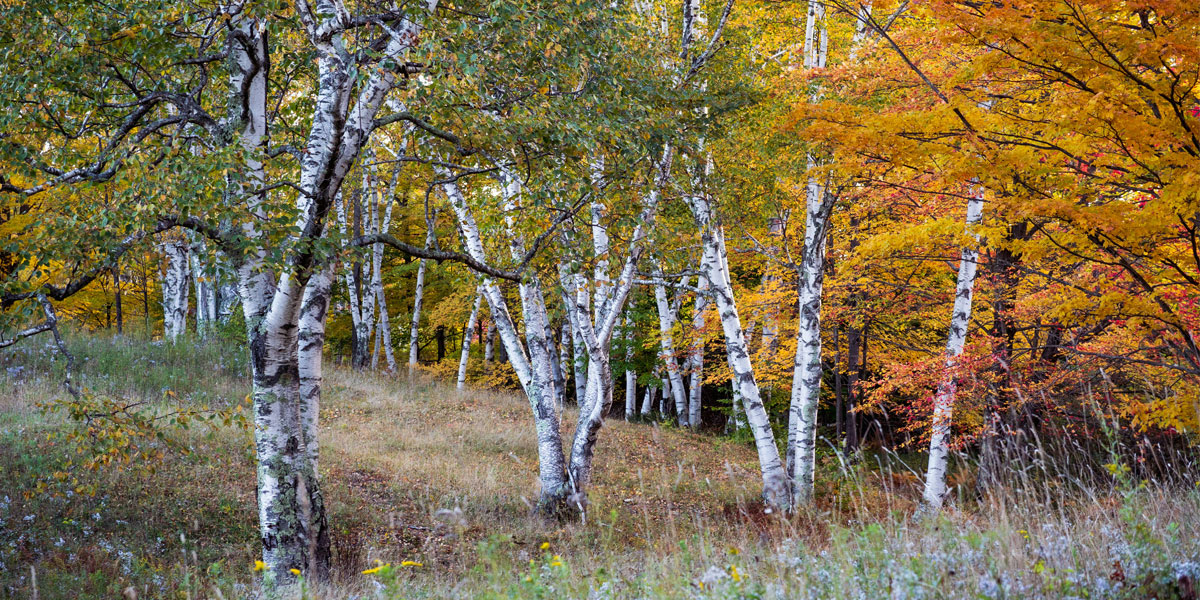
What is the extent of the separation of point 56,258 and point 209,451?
5.83 meters

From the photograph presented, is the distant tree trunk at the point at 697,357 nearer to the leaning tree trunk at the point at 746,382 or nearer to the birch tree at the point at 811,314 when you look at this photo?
the birch tree at the point at 811,314

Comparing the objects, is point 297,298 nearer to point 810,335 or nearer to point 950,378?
point 810,335

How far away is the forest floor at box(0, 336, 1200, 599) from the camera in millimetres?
3150

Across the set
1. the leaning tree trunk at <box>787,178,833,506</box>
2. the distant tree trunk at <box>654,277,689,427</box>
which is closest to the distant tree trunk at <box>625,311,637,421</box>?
A: the distant tree trunk at <box>654,277,689,427</box>

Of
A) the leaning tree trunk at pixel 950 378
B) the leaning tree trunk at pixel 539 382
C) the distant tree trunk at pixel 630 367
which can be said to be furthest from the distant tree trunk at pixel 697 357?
the leaning tree trunk at pixel 539 382

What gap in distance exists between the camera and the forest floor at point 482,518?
3.15 m

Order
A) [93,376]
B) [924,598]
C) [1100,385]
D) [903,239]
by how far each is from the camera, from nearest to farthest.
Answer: [924,598] → [903,239] → [1100,385] → [93,376]

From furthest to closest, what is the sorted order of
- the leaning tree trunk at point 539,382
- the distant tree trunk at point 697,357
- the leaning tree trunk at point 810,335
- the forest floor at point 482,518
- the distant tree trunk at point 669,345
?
the distant tree trunk at point 697,357 → the distant tree trunk at point 669,345 → the leaning tree trunk at point 810,335 → the leaning tree trunk at point 539,382 → the forest floor at point 482,518

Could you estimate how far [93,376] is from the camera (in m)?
13.4

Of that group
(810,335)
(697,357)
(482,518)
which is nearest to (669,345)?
(697,357)

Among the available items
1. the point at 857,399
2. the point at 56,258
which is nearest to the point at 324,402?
the point at 56,258

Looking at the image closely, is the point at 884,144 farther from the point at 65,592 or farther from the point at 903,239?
the point at 65,592

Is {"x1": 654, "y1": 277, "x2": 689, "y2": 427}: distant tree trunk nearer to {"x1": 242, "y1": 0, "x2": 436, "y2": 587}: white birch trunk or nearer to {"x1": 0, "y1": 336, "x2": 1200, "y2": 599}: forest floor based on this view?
{"x1": 0, "y1": 336, "x2": 1200, "y2": 599}: forest floor

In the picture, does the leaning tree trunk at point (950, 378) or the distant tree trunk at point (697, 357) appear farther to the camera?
the distant tree trunk at point (697, 357)
